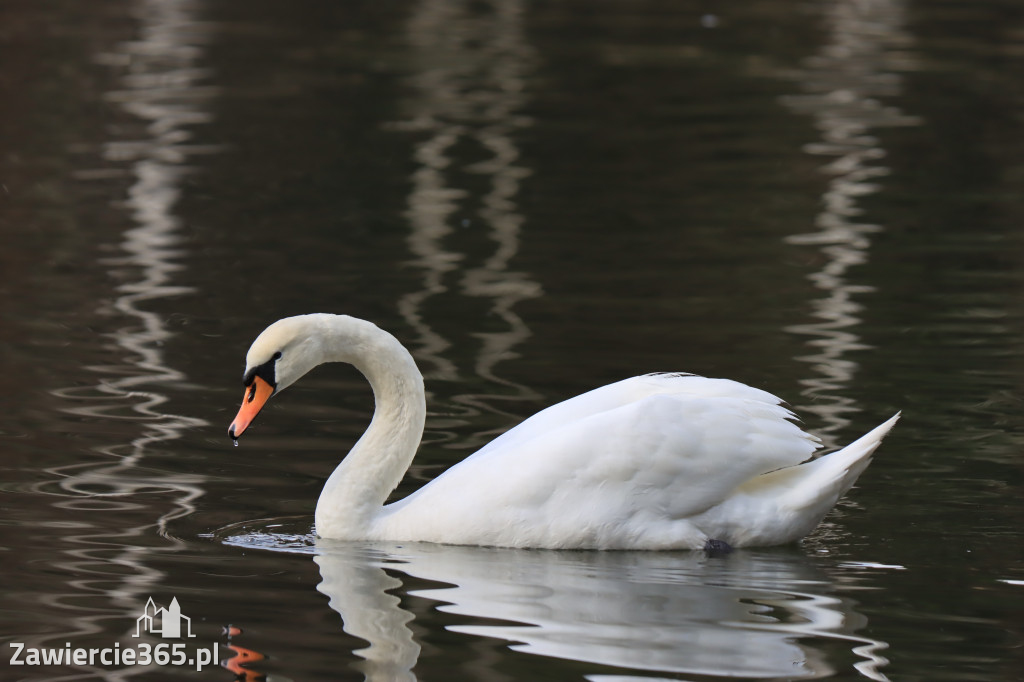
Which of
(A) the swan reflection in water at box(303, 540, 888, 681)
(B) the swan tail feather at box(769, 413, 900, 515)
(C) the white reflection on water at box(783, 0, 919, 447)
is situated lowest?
(C) the white reflection on water at box(783, 0, 919, 447)

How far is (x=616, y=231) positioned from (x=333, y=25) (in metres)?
16.6

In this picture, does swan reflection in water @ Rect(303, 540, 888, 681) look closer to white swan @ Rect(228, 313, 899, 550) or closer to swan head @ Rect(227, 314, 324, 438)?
white swan @ Rect(228, 313, 899, 550)

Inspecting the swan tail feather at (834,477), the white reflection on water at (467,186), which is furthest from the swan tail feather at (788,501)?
the white reflection on water at (467,186)

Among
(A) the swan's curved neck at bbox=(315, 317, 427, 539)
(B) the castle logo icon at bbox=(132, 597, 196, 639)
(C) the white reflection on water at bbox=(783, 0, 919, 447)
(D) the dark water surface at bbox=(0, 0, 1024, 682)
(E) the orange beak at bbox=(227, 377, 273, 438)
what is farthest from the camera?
(C) the white reflection on water at bbox=(783, 0, 919, 447)

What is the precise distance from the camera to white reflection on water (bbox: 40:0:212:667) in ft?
22.8

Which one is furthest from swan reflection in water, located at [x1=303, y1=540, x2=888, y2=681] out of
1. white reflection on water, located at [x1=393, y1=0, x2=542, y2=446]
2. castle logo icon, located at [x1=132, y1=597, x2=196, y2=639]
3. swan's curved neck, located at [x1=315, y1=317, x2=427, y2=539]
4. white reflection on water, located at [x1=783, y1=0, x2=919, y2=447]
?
white reflection on water, located at [x1=393, y1=0, x2=542, y2=446]

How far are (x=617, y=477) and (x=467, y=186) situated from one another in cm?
986

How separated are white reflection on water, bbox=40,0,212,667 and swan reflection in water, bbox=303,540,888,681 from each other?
0.76 meters

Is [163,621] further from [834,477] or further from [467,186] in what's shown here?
[467,186]

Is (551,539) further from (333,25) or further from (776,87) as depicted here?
(333,25)

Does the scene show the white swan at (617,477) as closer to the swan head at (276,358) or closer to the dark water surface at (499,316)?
the swan head at (276,358)

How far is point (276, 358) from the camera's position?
7.64 meters

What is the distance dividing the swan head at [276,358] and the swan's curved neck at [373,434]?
106mm

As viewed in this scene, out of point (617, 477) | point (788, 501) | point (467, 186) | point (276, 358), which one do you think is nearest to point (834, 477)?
point (788, 501)
